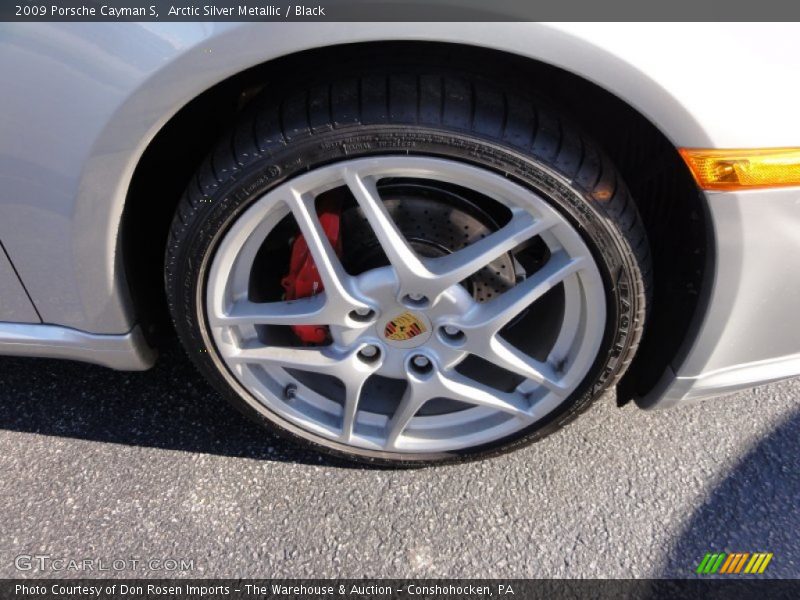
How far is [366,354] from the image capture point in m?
1.60

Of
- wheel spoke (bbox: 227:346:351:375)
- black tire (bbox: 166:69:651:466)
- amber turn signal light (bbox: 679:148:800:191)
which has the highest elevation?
amber turn signal light (bbox: 679:148:800:191)

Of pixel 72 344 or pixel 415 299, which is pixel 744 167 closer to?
pixel 415 299

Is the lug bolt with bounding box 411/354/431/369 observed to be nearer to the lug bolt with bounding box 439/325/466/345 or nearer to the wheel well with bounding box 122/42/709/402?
the lug bolt with bounding box 439/325/466/345

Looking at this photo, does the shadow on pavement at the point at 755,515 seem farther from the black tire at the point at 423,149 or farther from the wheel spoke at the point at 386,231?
the wheel spoke at the point at 386,231

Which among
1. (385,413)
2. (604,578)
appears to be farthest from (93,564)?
(604,578)

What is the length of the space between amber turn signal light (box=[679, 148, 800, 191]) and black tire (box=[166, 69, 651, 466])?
17 cm

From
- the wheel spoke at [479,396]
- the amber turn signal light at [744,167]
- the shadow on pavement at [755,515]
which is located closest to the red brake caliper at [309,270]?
the wheel spoke at [479,396]

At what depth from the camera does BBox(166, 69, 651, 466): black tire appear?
1.24 meters

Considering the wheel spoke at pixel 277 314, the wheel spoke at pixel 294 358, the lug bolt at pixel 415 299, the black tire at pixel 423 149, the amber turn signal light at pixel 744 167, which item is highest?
the amber turn signal light at pixel 744 167

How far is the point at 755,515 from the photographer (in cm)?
170

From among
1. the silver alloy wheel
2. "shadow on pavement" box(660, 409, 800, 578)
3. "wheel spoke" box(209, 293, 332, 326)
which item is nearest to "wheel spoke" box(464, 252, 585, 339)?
the silver alloy wheel

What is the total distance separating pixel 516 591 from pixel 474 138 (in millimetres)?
1021

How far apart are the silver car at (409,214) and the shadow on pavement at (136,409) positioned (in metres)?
0.20

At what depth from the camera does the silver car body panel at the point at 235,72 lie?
3.67 ft
